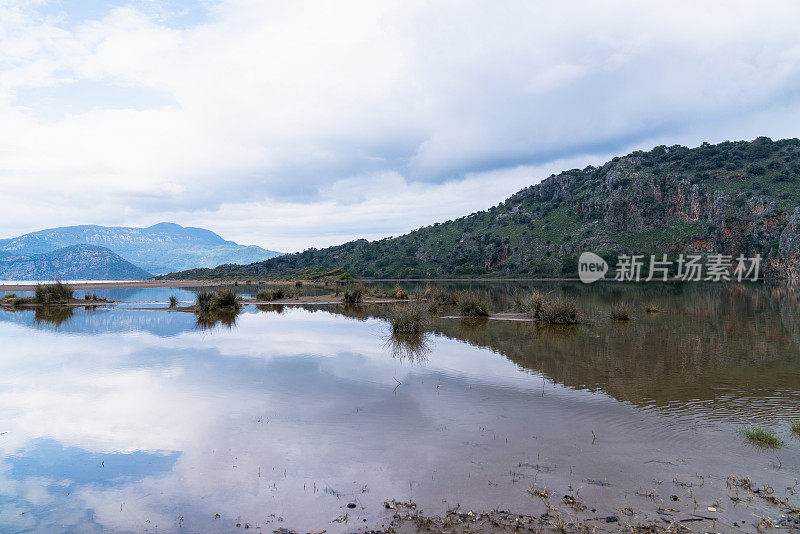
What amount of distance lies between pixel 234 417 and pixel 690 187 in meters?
98.3

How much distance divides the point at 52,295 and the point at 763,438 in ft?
134

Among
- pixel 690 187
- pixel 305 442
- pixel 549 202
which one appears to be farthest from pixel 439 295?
pixel 549 202

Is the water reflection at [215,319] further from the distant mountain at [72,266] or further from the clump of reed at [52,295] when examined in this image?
the distant mountain at [72,266]

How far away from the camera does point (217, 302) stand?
91.9 ft

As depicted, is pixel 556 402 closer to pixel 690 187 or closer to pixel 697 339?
pixel 697 339

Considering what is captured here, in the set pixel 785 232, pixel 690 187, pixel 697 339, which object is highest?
pixel 690 187

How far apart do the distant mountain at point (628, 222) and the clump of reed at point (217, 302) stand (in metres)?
64.1

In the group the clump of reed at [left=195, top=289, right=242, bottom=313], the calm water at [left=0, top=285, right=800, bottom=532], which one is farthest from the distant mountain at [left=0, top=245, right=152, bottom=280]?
the calm water at [left=0, top=285, right=800, bottom=532]

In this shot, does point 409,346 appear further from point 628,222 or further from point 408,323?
point 628,222

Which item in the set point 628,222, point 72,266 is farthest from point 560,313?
point 72,266

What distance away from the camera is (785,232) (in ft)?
226

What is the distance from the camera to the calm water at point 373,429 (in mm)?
4688

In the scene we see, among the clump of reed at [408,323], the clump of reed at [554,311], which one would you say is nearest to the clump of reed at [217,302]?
the clump of reed at [408,323]

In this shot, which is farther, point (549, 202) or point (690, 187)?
point (549, 202)
